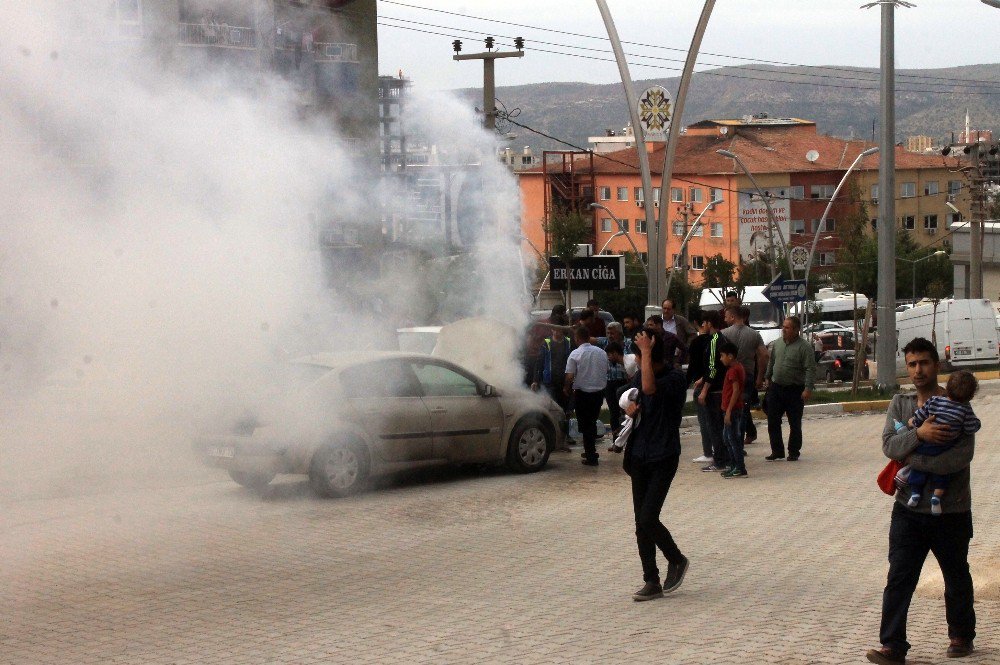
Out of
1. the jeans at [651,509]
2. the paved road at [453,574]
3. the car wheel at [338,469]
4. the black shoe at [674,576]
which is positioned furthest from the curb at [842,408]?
the jeans at [651,509]

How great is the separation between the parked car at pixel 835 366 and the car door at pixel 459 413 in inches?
780

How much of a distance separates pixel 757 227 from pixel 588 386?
1469 inches

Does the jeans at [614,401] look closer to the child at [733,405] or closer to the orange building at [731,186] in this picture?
the child at [733,405]

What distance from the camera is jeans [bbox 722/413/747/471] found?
41.8 ft

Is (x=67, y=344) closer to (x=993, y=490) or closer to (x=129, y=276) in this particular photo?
(x=129, y=276)

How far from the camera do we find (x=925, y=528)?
20.1 feet

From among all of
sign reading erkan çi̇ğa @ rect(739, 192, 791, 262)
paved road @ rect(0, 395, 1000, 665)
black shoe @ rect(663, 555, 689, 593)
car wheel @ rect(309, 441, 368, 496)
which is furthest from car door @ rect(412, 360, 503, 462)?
sign reading erkan çi̇ğa @ rect(739, 192, 791, 262)

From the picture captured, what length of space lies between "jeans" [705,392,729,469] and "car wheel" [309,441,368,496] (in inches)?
149

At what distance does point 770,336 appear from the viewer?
3384 centimetres

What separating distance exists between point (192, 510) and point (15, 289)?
8.05 feet

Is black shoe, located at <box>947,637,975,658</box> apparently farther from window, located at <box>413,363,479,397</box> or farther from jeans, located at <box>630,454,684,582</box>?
window, located at <box>413,363,479,397</box>

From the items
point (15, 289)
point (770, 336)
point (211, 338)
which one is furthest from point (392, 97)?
point (770, 336)

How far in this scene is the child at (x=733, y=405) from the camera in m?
12.6

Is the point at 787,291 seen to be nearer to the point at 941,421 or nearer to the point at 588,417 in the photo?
the point at 588,417
